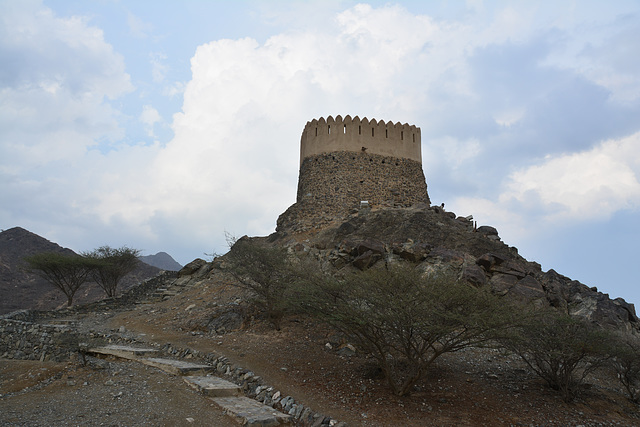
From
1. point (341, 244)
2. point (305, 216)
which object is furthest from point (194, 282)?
point (341, 244)

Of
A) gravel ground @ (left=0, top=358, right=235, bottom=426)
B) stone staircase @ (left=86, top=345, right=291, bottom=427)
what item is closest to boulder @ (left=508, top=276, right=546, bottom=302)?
stone staircase @ (left=86, top=345, right=291, bottom=427)

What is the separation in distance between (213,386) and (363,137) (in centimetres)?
1619

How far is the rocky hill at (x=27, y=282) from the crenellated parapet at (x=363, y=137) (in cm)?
2356

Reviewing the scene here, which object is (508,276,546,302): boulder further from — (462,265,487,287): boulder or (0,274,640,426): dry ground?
(0,274,640,426): dry ground

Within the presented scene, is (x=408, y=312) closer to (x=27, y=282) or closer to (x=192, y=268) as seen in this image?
(x=192, y=268)

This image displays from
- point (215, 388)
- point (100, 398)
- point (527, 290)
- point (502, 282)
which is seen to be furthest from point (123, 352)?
point (527, 290)

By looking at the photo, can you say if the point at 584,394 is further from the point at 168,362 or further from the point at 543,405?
the point at 168,362

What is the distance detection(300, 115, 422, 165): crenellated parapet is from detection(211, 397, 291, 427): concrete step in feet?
51.6

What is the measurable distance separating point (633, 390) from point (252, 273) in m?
10.6

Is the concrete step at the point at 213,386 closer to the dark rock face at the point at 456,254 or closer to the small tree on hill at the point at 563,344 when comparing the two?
the small tree on hill at the point at 563,344

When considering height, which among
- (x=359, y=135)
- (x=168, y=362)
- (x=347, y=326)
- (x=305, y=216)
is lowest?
(x=168, y=362)

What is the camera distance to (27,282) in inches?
1454

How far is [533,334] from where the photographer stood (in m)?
8.92

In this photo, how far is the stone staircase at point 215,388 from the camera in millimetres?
7023
